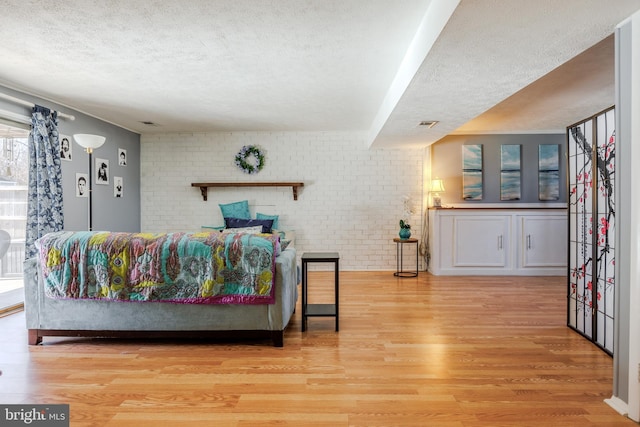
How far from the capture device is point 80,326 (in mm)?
2928

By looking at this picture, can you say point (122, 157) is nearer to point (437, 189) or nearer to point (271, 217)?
point (271, 217)

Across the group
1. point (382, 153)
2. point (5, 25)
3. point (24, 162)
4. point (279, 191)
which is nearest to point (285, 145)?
point (279, 191)

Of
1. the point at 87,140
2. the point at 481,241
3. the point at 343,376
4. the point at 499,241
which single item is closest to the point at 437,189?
the point at 481,241

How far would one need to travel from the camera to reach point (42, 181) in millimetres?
4109

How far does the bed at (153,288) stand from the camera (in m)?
2.81

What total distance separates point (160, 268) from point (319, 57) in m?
2.13

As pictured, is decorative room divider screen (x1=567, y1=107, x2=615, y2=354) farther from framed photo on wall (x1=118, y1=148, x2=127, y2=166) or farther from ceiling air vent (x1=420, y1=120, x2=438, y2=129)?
framed photo on wall (x1=118, y1=148, x2=127, y2=166)

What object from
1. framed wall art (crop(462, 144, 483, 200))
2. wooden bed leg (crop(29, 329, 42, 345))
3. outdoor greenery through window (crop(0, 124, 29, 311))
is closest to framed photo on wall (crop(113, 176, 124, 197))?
outdoor greenery through window (crop(0, 124, 29, 311))

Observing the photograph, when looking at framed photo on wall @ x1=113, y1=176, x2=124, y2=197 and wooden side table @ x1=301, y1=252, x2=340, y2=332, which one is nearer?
wooden side table @ x1=301, y1=252, x2=340, y2=332

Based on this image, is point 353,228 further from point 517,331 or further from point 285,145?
point 517,331

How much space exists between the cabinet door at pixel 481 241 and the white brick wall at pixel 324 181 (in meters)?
0.73

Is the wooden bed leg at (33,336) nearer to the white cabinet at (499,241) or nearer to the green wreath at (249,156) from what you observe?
the green wreath at (249,156)
